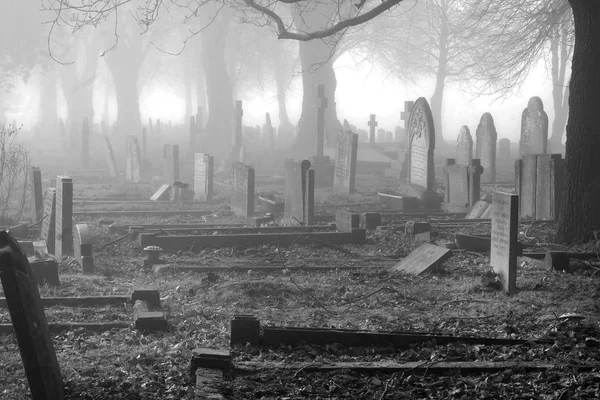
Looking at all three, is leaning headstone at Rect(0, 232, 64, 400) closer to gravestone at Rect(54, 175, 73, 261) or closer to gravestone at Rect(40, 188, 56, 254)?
gravestone at Rect(54, 175, 73, 261)

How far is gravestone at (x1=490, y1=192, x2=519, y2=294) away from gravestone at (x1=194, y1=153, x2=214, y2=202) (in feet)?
35.3

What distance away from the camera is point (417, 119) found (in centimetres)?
1645

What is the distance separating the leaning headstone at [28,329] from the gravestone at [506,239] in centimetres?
521

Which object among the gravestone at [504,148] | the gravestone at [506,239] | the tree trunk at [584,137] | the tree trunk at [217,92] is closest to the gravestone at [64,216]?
the gravestone at [506,239]

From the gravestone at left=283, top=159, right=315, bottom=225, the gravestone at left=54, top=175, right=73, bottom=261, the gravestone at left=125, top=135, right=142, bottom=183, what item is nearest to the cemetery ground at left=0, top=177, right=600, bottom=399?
the gravestone at left=54, top=175, right=73, bottom=261

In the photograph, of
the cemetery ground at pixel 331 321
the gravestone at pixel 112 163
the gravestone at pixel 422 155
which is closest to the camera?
the cemetery ground at pixel 331 321

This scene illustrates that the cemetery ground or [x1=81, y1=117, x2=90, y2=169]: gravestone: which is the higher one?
[x1=81, y1=117, x2=90, y2=169]: gravestone

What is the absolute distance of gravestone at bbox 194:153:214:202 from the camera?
1877cm

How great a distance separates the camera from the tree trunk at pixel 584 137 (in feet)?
35.4

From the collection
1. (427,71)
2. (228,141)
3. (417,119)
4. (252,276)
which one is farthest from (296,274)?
(427,71)

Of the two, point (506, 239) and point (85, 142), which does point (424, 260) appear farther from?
point (85, 142)

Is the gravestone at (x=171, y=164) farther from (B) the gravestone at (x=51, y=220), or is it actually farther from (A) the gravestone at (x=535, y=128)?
(B) the gravestone at (x=51, y=220)

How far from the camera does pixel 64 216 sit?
35.6ft

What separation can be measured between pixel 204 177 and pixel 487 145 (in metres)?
8.49
